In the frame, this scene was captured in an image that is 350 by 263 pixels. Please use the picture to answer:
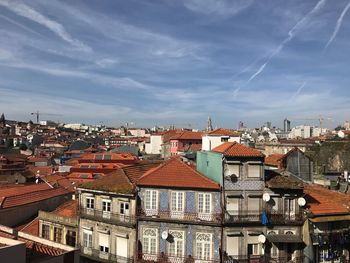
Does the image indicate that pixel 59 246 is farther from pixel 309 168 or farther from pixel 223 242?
pixel 309 168

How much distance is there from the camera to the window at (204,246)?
2845 centimetres

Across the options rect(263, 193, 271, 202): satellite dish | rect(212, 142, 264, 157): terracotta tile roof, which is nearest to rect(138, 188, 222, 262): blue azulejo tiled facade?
rect(212, 142, 264, 157): terracotta tile roof

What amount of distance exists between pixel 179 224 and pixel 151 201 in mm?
2894

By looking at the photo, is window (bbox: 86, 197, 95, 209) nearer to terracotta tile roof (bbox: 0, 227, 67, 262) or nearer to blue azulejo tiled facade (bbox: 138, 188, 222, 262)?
blue azulejo tiled facade (bbox: 138, 188, 222, 262)

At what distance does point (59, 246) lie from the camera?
20891 mm

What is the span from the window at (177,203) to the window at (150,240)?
212 centimetres

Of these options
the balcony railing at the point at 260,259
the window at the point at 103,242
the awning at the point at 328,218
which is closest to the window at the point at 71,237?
the window at the point at 103,242

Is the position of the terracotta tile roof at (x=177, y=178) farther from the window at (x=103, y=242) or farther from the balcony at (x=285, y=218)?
the window at (x=103, y=242)

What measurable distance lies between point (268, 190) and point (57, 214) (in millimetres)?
19219

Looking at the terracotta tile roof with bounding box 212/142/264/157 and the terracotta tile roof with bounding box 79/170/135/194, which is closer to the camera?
the terracotta tile roof with bounding box 212/142/264/157

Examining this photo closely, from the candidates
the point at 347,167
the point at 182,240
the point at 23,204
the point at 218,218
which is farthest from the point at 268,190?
the point at 347,167

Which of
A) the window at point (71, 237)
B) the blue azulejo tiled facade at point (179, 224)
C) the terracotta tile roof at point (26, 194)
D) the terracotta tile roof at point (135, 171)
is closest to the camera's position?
the blue azulejo tiled facade at point (179, 224)

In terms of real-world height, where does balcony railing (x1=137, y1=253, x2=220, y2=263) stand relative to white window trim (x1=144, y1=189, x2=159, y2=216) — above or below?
below

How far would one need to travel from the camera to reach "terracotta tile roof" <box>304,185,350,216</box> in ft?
98.4
